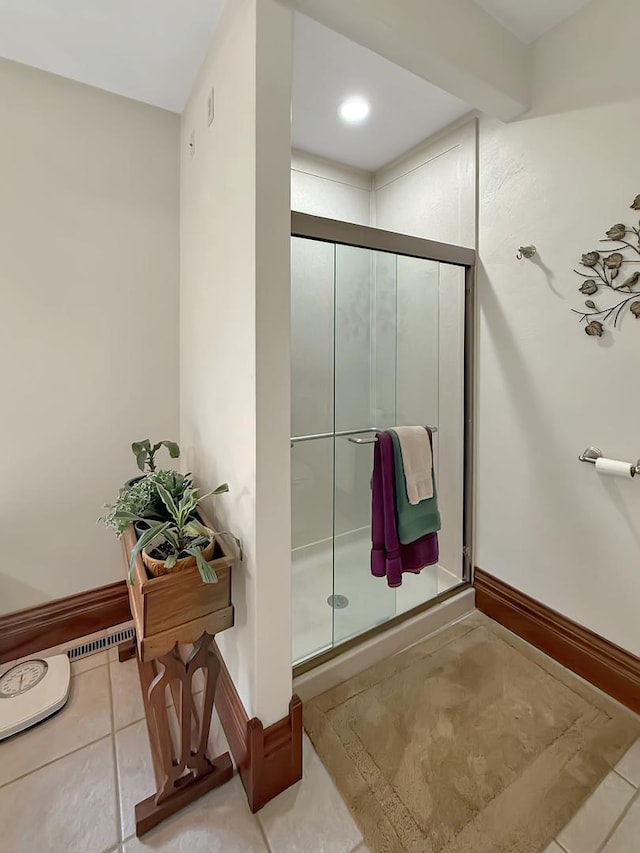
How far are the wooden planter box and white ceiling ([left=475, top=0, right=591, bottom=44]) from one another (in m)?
2.08

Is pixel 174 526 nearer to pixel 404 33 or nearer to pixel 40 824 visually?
pixel 40 824

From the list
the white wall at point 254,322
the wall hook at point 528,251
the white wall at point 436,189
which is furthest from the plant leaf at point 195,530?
the white wall at point 436,189

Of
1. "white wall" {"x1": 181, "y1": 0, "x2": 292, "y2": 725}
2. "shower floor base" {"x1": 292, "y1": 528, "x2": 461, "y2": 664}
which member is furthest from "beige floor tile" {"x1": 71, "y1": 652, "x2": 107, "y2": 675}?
"shower floor base" {"x1": 292, "y1": 528, "x2": 461, "y2": 664}

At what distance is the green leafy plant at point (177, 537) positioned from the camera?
3.43 ft

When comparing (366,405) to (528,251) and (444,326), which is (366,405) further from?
(528,251)

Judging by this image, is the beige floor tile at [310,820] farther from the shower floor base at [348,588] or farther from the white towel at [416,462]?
the white towel at [416,462]

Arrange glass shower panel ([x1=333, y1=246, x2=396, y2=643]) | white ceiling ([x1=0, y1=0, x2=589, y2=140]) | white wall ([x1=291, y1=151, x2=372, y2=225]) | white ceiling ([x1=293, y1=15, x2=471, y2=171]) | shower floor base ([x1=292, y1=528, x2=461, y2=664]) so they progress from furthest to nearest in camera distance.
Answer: white wall ([x1=291, y1=151, x2=372, y2=225]), glass shower panel ([x1=333, y1=246, x2=396, y2=643]), shower floor base ([x1=292, y1=528, x2=461, y2=664]), white ceiling ([x1=293, y1=15, x2=471, y2=171]), white ceiling ([x1=0, y1=0, x2=589, y2=140])

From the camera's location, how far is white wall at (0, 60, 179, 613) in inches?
61.6

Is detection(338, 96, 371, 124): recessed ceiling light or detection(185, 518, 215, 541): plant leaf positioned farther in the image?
detection(338, 96, 371, 124): recessed ceiling light

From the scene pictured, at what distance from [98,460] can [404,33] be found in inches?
75.7

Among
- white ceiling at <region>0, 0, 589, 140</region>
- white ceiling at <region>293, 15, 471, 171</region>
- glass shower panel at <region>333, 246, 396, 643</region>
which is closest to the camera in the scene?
white ceiling at <region>0, 0, 589, 140</region>

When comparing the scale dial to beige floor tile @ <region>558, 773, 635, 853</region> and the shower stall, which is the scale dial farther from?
beige floor tile @ <region>558, 773, 635, 853</region>

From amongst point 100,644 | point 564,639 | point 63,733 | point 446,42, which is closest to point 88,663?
point 100,644

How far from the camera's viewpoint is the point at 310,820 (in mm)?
1100
